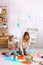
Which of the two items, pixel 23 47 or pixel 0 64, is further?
pixel 23 47

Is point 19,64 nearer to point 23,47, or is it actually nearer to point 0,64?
point 0,64

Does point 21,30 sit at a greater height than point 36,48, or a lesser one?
greater

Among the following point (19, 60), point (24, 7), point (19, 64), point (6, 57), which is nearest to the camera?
point (19, 64)

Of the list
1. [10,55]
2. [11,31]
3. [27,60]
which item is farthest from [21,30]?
[27,60]

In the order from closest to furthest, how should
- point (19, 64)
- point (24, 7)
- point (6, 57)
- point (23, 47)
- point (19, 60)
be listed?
point (19, 64) → point (19, 60) → point (6, 57) → point (23, 47) → point (24, 7)

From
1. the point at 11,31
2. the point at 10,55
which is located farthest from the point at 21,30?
the point at 10,55

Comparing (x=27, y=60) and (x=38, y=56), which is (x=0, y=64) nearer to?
(x=27, y=60)

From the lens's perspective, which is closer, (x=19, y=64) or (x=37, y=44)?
(x=19, y=64)

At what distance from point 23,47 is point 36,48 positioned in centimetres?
62

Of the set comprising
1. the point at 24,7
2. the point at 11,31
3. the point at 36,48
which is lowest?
the point at 36,48

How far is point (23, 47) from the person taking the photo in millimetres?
3377

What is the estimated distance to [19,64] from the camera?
2.78m

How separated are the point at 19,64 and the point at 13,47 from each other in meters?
0.82

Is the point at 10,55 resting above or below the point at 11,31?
below
